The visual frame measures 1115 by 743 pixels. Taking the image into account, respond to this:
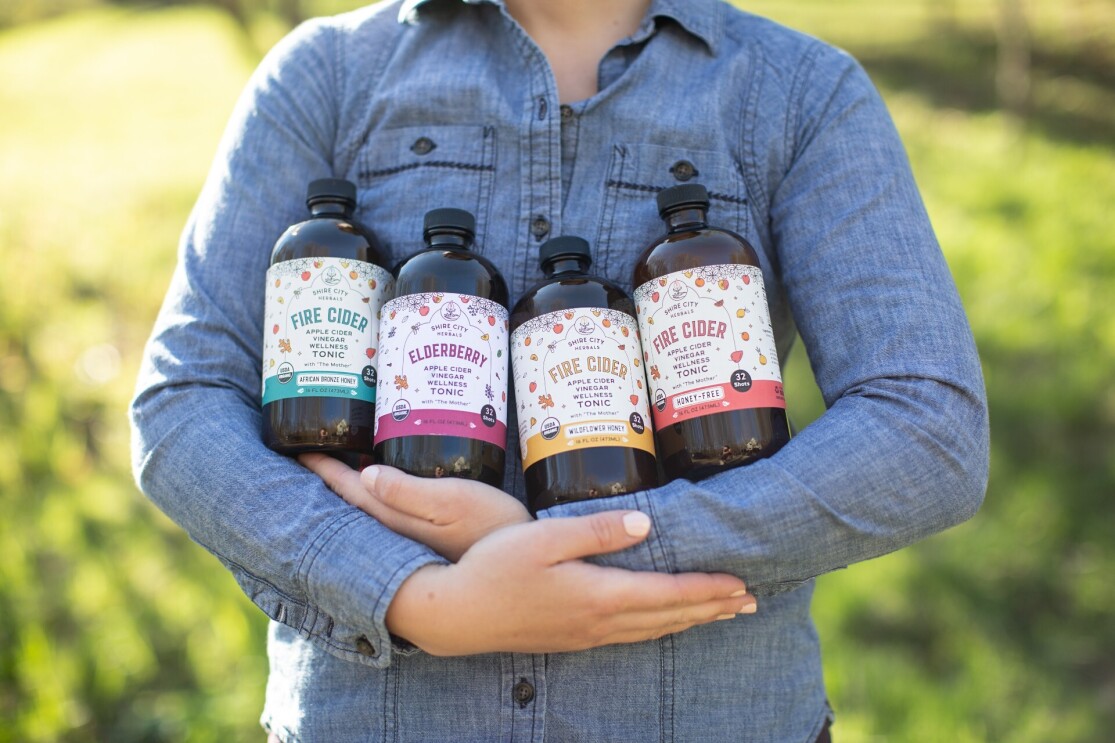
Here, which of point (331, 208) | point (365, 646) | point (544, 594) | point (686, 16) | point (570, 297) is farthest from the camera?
point (686, 16)

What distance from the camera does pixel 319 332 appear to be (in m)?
1.30

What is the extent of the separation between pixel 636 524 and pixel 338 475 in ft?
1.50

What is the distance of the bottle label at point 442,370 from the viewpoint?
1234mm

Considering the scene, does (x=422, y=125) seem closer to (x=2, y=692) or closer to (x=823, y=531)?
(x=823, y=531)

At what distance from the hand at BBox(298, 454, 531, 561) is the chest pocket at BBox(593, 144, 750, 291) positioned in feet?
1.43

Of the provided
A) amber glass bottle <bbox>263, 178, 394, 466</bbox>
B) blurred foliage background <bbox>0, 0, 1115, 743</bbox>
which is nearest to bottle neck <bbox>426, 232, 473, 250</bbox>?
amber glass bottle <bbox>263, 178, 394, 466</bbox>

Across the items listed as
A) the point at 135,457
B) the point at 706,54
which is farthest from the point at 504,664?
the point at 706,54

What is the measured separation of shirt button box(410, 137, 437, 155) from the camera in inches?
59.4

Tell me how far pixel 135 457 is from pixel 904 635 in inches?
98.9

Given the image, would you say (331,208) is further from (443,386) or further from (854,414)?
(854,414)

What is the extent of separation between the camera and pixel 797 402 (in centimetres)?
366

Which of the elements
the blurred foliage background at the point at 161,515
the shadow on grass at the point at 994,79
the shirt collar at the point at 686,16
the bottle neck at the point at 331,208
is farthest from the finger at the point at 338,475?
→ the shadow on grass at the point at 994,79

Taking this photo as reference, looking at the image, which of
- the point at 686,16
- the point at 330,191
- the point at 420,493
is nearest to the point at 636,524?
the point at 420,493

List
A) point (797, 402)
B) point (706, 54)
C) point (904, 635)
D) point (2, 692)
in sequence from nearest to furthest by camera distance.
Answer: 1. point (706, 54)
2. point (2, 692)
3. point (904, 635)
4. point (797, 402)
